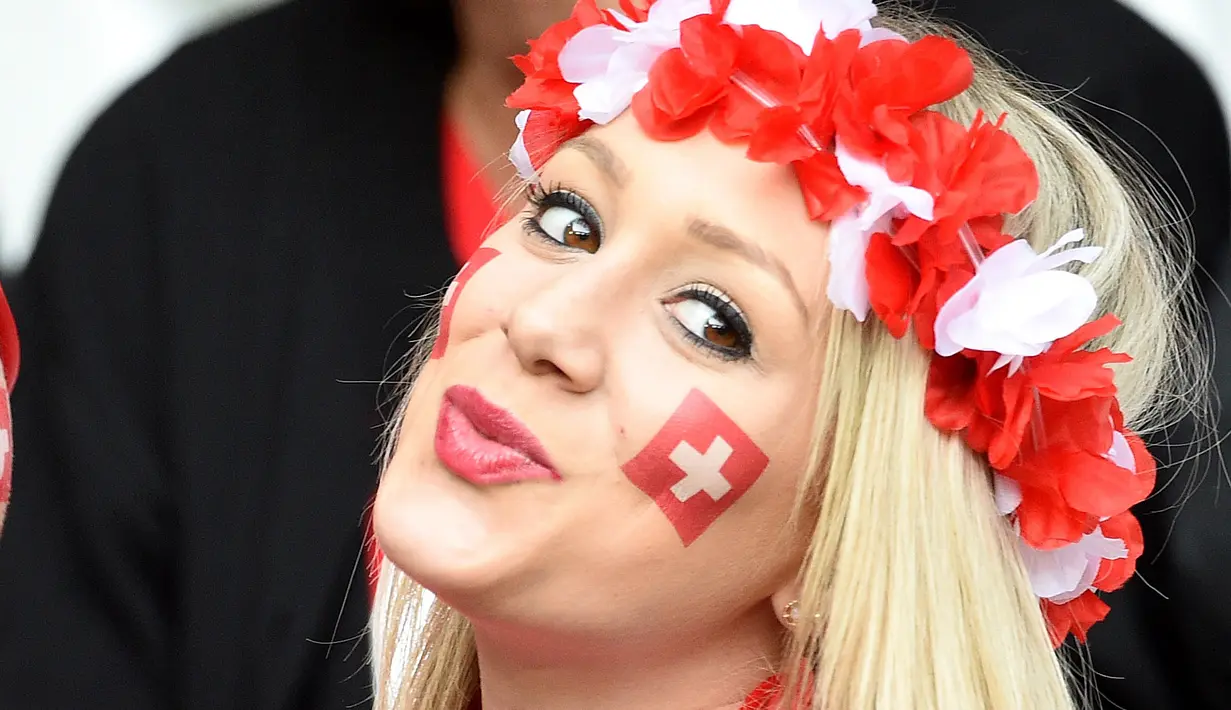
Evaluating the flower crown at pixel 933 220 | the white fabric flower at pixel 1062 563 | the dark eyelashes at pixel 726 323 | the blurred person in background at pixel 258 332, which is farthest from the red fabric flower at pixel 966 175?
the blurred person in background at pixel 258 332

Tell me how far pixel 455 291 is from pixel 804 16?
0.31 metres

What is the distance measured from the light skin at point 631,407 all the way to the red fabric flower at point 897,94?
0.05m

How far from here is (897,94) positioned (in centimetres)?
87

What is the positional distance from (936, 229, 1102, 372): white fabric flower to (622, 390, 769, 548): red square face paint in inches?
5.8

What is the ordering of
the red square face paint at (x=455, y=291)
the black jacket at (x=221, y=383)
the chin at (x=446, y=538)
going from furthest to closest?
the black jacket at (x=221, y=383), the red square face paint at (x=455, y=291), the chin at (x=446, y=538)

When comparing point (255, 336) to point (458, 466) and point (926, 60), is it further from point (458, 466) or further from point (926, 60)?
point (926, 60)

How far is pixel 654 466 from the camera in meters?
0.85

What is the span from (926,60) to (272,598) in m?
1.03

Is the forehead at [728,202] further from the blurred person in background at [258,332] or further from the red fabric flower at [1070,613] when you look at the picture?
the blurred person in background at [258,332]

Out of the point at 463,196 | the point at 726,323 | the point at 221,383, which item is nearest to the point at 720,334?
the point at 726,323

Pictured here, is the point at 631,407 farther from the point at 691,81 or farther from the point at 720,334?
the point at 691,81

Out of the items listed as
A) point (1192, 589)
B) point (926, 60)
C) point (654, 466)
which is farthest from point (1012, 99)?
point (1192, 589)

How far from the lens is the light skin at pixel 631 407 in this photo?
853 mm

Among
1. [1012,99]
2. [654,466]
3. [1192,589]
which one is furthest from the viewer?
[1192,589]
